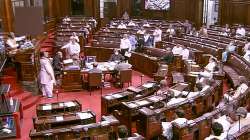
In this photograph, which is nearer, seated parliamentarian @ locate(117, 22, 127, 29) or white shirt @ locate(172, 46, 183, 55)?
white shirt @ locate(172, 46, 183, 55)

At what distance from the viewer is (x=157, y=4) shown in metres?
26.3

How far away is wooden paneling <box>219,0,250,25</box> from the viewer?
76.9 ft

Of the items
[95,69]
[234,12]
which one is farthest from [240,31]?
[95,69]

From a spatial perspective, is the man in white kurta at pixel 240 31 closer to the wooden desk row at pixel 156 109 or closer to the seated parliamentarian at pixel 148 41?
the seated parliamentarian at pixel 148 41

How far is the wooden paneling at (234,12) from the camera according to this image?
23453 mm

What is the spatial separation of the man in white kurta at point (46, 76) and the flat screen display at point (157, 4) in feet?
51.9

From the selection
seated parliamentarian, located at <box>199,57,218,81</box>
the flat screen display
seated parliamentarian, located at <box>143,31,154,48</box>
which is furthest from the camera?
the flat screen display

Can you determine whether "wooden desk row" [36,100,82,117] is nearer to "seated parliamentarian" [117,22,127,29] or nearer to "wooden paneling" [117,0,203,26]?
"seated parliamentarian" [117,22,127,29]

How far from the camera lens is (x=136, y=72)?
599 inches

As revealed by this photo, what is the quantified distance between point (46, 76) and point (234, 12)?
1588 centimetres

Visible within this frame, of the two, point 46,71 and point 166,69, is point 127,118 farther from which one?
point 166,69

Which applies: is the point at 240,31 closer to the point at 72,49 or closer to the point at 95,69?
the point at 72,49

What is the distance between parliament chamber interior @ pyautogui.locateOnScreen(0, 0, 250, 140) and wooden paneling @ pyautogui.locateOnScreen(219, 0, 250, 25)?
8cm

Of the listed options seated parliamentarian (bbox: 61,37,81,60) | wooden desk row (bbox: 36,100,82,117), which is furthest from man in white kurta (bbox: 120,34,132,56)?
wooden desk row (bbox: 36,100,82,117)
